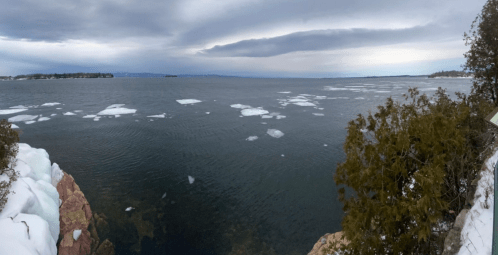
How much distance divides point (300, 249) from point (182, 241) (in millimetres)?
7887

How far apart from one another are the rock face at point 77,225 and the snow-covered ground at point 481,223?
17778 millimetres

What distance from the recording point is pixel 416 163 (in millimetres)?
9109

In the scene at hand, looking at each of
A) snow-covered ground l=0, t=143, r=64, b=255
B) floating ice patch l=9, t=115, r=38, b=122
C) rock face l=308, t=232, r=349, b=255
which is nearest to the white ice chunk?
snow-covered ground l=0, t=143, r=64, b=255

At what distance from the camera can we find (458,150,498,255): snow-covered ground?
20.8ft

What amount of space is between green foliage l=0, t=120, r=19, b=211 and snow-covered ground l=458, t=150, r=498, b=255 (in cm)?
2119

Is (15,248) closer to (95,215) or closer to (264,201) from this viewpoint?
(95,215)

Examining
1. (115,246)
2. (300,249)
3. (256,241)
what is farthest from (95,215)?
(300,249)

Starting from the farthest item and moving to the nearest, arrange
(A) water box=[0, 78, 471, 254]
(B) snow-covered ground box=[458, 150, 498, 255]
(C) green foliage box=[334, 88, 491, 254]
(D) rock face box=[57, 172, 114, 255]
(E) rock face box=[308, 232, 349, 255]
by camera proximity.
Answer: (A) water box=[0, 78, 471, 254], (D) rock face box=[57, 172, 114, 255], (E) rock face box=[308, 232, 349, 255], (C) green foliage box=[334, 88, 491, 254], (B) snow-covered ground box=[458, 150, 498, 255]

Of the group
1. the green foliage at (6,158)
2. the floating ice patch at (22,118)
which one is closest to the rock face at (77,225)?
the green foliage at (6,158)

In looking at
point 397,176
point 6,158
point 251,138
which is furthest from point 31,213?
point 251,138

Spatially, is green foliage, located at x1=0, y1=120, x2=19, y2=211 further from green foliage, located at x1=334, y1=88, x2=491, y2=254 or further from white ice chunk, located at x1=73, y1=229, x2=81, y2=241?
green foliage, located at x1=334, y1=88, x2=491, y2=254

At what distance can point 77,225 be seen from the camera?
16734mm

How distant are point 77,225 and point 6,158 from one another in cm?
786

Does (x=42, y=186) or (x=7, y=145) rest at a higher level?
(x=7, y=145)
